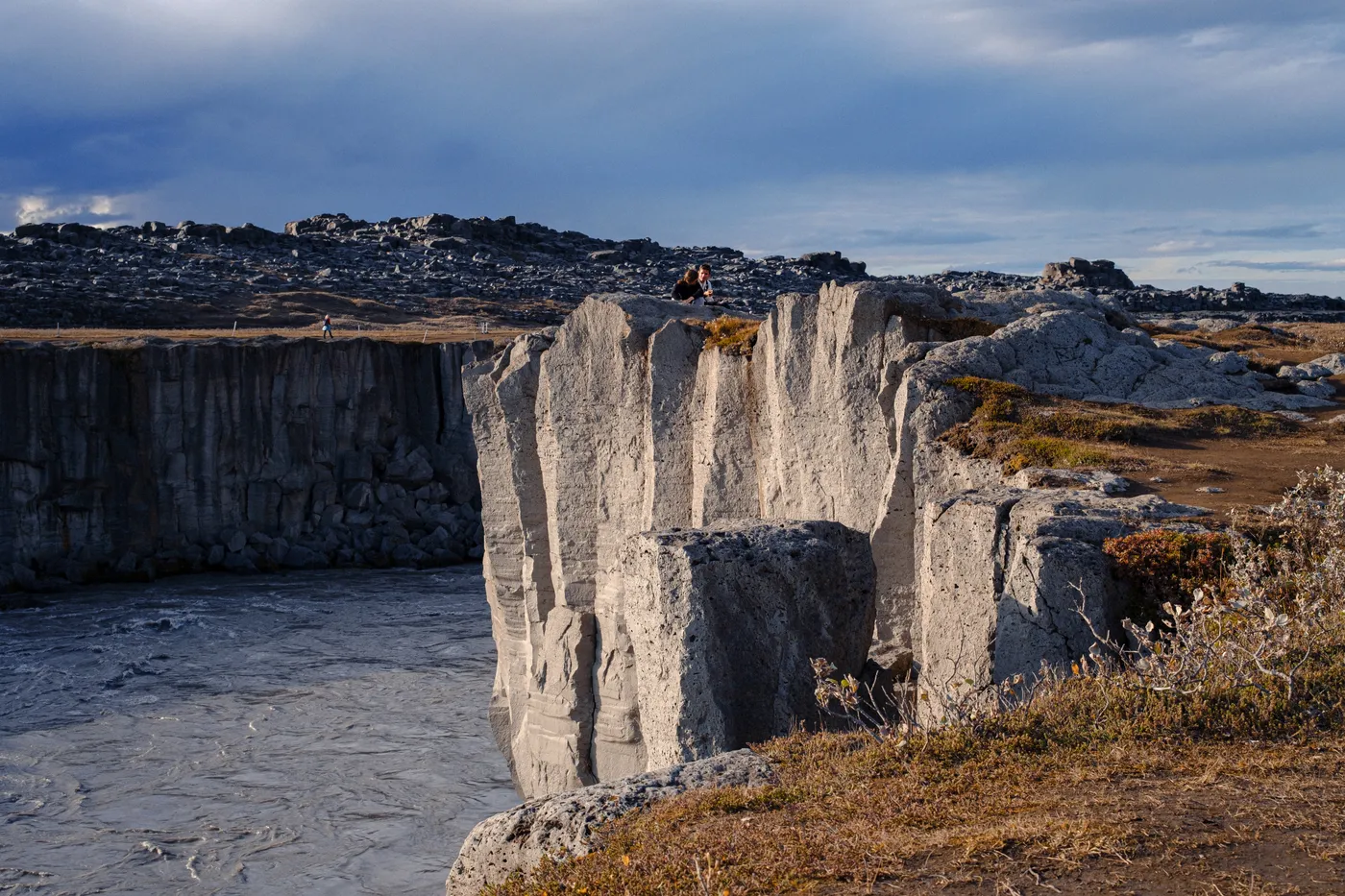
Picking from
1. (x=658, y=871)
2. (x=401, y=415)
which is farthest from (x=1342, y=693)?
(x=401, y=415)

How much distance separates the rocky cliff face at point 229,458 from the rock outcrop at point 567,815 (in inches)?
1435

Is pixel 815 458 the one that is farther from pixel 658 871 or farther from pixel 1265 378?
pixel 658 871

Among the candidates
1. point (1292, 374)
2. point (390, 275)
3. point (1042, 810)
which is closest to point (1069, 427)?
point (1292, 374)

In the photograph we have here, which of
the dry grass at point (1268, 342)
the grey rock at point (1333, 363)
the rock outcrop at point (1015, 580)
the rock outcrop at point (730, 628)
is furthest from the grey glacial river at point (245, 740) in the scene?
the grey rock at point (1333, 363)

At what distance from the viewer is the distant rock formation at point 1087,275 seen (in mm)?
72125

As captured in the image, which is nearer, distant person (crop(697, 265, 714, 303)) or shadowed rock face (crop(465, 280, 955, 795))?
shadowed rock face (crop(465, 280, 955, 795))

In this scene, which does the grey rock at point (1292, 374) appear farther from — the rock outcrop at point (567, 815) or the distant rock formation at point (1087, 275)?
the distant rock formation at point (1087, 275)

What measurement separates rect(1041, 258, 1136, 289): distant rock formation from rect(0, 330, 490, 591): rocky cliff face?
4024cm

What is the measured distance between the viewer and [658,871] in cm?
618

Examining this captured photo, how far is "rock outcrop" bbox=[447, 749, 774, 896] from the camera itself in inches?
294

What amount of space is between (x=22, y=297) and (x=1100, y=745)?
7463 cm

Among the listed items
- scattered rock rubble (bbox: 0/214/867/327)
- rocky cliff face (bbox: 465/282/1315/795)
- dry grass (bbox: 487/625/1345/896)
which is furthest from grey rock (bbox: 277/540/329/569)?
dry grass (bbox: 487/625/1345/896)

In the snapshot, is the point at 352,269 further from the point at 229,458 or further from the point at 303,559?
the point at 303,559

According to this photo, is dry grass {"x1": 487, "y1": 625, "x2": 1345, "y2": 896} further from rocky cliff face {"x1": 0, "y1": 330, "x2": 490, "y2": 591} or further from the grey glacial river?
rocky cliff face {"x1": 0, "y1": 330, "x2": 490, "y2": 591}
